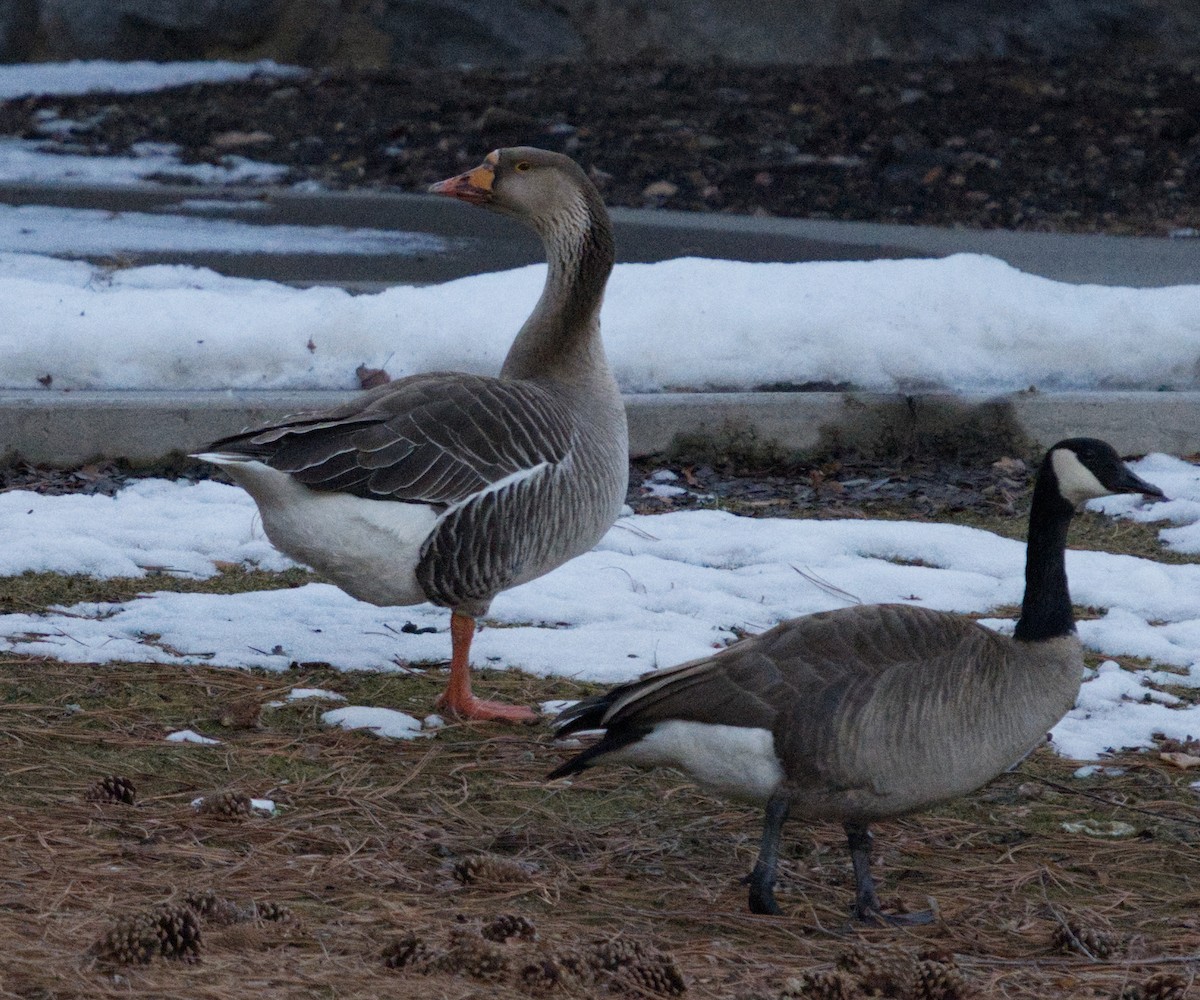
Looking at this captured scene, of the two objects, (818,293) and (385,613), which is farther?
(818,293)

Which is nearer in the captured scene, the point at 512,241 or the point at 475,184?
the point at 475,184

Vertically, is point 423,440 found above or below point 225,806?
above

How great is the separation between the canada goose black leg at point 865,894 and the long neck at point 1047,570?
578 mm

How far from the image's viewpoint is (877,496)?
6688 mm

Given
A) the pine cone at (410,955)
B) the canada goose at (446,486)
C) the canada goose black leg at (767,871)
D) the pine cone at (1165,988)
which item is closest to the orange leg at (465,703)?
the canada goose at (446,486)

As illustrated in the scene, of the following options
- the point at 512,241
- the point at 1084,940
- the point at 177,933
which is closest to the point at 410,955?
the point at 177,933

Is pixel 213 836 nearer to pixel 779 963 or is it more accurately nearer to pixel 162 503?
pixel 779 963

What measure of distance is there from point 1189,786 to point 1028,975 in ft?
4.31

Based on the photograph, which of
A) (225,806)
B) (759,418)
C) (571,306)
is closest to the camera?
(225,806)

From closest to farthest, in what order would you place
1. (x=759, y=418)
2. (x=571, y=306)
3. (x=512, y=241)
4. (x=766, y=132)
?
(x=571, y=306), (x=759, y=418), (x=512, y=241), (x=766, y=132)

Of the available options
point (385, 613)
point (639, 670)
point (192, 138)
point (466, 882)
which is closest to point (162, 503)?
point (385, 613)

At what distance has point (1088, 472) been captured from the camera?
3.63 metres

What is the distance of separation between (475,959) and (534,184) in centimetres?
296

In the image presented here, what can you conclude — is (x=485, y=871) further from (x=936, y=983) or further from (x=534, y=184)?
(x=534, y=184)
